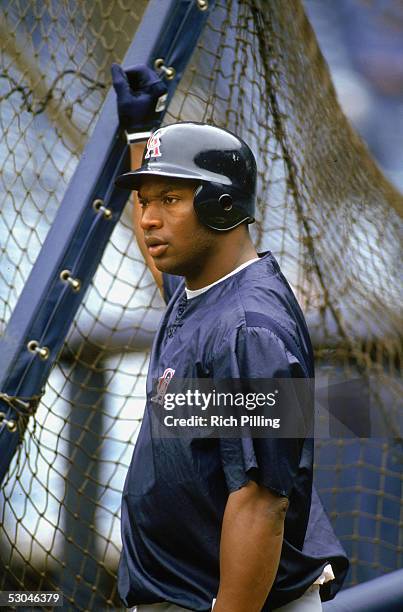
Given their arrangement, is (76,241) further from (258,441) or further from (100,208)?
(258,441)

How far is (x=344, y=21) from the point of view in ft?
11.0

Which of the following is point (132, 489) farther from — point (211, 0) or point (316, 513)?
point (211, 0)

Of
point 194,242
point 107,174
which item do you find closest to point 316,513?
point 194,242

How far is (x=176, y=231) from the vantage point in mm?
2025

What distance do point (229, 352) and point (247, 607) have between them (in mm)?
397

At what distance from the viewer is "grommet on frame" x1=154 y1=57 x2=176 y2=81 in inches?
Result: 108

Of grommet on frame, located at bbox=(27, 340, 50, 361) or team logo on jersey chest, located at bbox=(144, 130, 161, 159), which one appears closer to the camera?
team logo on jersey chest, located at bbox=(144, 130, 161, 159)

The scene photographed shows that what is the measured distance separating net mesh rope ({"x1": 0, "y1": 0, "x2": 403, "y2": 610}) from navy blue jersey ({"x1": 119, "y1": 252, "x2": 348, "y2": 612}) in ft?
3.22

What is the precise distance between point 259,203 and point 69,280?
2.70ft

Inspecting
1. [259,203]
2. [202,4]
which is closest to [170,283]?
[202,4]

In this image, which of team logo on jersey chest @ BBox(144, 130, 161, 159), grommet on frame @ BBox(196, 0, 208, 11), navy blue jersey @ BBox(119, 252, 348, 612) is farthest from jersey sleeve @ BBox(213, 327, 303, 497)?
grommet on frame @ BBox(196, 0, 208, 11)

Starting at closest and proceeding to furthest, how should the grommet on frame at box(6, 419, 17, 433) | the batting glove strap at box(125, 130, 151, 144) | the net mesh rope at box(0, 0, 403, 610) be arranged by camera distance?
the grommet on frame at box(6, 419, 17, 433) → the batting glove strap at box(125, 130, 151, 144) → the net mesh rope at box(0, 0, 403, 610)

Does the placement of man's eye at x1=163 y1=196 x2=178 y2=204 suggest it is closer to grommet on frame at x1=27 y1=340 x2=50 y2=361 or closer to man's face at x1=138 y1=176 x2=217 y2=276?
man's face at x1=138 y1=176 x2=217 y2=276

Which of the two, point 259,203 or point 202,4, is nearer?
point 202,4
